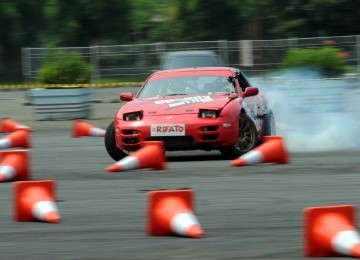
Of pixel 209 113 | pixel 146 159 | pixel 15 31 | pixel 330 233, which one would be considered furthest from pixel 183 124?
pixel 15 31

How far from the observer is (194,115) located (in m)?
12.7

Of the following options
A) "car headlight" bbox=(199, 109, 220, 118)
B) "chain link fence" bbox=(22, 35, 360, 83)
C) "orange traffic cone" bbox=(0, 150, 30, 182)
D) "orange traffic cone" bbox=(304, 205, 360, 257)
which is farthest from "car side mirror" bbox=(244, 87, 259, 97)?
"chain link fence" bbox=(22, 35, 360, 83)

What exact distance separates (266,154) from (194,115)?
1.07 meters

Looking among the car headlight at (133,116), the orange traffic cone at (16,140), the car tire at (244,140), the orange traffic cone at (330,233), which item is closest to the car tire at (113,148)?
the car headlight at (133,116)

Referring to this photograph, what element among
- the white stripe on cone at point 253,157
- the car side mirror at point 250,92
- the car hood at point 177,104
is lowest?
the white stripe on cone at point 253,157

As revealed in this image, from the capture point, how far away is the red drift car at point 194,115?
499 inches

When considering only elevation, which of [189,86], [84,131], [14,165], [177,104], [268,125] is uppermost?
[189,86]

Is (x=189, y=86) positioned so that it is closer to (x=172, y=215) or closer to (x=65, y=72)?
(x=172, y=215)

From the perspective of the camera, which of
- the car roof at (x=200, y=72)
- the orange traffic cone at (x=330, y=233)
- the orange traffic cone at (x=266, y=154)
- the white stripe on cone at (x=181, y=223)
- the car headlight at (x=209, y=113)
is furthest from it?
the car roof at (x=200, y=72)

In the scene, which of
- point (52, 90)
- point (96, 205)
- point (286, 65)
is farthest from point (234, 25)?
point (96, 205)

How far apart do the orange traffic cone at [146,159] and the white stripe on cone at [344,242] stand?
5.33 metres

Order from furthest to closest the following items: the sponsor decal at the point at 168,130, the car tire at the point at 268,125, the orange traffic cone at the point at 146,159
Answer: the car tire at the point at 268,125 → the sponsor decal at the point at 168,130 → the orange traffic cone at the point at 146,159

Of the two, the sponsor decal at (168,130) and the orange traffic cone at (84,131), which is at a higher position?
the sponsor decal at (168,130)

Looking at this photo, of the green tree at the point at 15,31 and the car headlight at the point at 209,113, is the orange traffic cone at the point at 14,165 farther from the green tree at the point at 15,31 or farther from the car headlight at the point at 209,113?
the green tree at the point at 15,31
